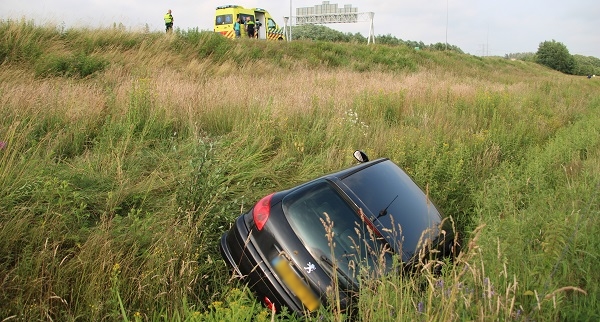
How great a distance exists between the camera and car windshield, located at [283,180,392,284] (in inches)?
109

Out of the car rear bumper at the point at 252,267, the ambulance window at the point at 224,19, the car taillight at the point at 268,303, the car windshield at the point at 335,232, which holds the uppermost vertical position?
the ambulance window at the point at 224,19

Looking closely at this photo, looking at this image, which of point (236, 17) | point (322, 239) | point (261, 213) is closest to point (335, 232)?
point (322, 239)

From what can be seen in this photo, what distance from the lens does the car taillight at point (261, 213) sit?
311 centimetres

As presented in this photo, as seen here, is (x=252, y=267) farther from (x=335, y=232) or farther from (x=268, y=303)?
(x=335, y=232)

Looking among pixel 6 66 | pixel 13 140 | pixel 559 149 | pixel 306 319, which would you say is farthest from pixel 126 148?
pixel 559 149

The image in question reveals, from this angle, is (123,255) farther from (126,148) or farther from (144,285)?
(126,148)

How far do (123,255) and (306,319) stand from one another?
57.1 inches

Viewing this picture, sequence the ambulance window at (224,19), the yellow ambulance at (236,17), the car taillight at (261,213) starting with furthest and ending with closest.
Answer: the ambulance window at (224,19)
the yellow ambulance at (236,17)
the car taillight at (261,213)

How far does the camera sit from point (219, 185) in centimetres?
415

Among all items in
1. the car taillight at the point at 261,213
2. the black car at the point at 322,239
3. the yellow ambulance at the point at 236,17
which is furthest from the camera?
the yellow ambulance at the point at 236,17

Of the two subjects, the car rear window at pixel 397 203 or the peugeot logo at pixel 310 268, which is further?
the car rear window at pixel 397 203

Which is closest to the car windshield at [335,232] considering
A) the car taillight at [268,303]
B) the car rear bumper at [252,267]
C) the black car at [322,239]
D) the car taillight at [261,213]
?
the black car at [322,239]

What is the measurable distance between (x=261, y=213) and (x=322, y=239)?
538 mm

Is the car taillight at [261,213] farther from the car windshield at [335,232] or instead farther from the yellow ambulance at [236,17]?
the yellow ambulance at [236,17]
